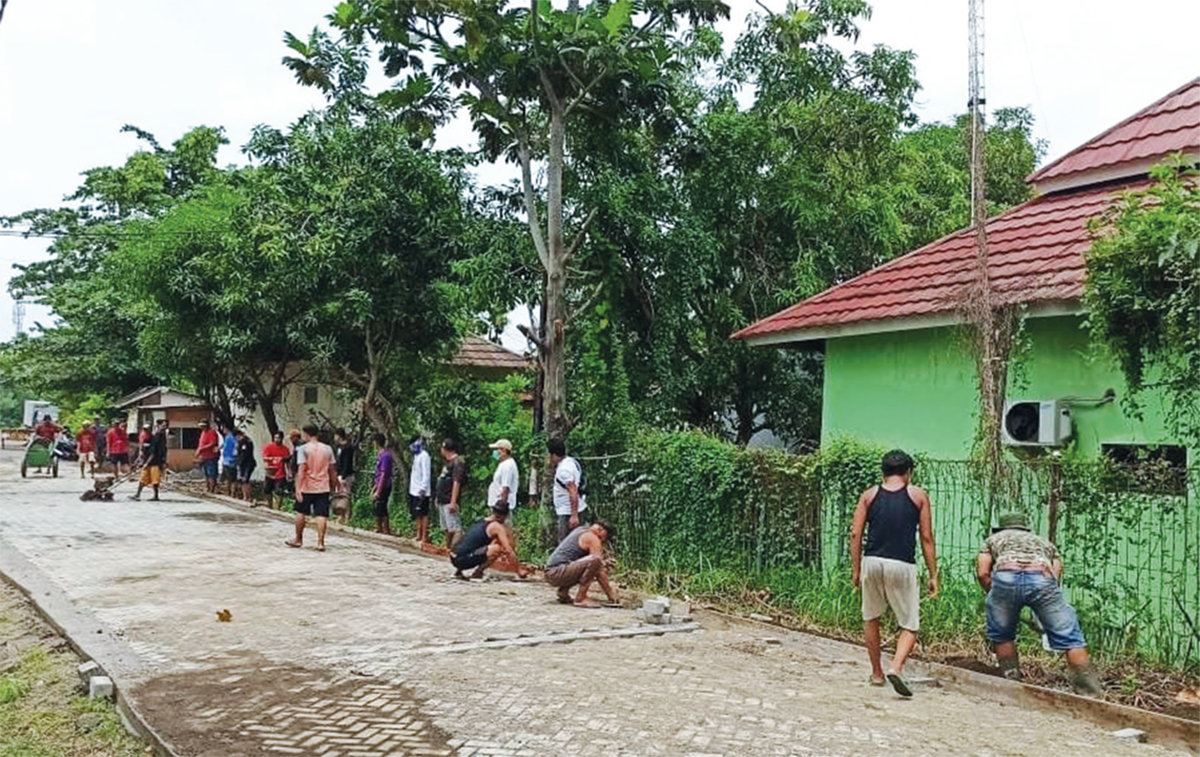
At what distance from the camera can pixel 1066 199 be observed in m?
12.4

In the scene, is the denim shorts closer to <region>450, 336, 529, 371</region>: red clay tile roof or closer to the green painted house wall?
the green painted house wall

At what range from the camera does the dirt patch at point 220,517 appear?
21.1 meters

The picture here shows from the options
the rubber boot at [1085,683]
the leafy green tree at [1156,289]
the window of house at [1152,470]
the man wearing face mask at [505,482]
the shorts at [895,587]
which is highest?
the leafy green tree at [1156,289]

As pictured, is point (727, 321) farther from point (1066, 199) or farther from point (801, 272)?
point (1066, 199)

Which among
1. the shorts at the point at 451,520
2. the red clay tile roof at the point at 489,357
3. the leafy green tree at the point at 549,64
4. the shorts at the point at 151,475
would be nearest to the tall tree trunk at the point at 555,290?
the leafy green tree at the point at 549,64

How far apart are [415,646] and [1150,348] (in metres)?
5.97

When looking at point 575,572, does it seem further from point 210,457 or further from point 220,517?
point 210,457

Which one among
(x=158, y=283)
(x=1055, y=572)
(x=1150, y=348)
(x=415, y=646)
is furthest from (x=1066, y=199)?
(x=158, y=283)

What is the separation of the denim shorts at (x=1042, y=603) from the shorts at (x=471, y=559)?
6675mm

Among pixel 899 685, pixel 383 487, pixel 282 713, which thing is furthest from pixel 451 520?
pixel 899 685

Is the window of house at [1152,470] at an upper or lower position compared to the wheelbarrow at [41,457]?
upper

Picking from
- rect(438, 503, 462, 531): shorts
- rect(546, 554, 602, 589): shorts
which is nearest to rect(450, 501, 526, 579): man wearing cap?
rect(546, 554, 602, 589): shorts

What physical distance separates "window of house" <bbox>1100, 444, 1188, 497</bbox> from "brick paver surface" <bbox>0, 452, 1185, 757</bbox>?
1934 mm

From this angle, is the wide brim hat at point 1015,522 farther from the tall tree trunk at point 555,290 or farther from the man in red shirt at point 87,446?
the man in red shirt at point 87,446
